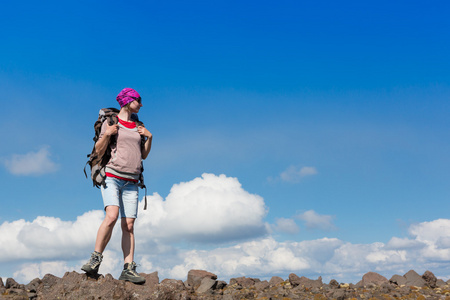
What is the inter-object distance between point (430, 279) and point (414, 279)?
0.37 meters

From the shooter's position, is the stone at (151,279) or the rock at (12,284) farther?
the rock at (12,284)

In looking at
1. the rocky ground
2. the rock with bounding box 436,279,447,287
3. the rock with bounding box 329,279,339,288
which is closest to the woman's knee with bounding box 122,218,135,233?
the rocky ground

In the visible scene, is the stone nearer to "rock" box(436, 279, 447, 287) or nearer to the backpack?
the backpack

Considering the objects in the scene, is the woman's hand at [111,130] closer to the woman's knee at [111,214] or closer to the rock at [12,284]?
the woman's knee at [111,214]

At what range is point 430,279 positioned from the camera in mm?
11336

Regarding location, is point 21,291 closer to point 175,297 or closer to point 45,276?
point 45,276

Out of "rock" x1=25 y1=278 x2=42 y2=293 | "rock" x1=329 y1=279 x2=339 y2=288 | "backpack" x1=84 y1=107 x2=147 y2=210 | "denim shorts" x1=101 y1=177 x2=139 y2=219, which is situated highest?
"backpack" x1=84 y1=107 x2=147 y2=210

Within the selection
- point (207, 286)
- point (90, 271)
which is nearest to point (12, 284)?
point (90, 271)

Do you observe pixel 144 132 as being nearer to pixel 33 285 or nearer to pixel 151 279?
pixel 151 279

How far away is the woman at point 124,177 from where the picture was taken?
9.29m

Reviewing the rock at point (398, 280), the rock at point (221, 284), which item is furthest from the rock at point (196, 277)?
the rock at point (398, 280)

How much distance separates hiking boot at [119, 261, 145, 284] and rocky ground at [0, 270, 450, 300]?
132mm

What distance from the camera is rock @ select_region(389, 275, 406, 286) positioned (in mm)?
11322

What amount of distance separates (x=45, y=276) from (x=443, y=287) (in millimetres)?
9120
